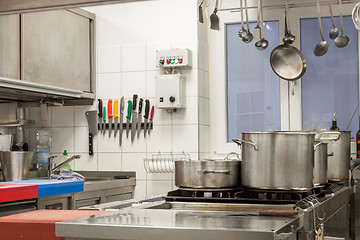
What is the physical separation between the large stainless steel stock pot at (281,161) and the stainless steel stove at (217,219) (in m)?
0.06

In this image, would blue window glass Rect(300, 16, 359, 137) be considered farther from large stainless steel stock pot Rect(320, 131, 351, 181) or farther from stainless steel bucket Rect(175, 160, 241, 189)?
stainless steel bucket Rect(175, 160, 241, 189)

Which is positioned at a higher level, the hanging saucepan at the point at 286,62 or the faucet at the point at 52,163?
the hanging saucepan at the point at 286,62

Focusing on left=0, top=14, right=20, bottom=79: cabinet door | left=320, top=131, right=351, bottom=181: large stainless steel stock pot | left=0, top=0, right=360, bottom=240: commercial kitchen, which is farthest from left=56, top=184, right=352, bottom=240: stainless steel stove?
left=0, top=14, right=20, bottom=79: cabinet door

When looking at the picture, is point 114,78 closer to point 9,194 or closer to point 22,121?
point 22,121

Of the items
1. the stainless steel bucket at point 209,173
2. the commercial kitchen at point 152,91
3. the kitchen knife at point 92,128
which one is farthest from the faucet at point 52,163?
the stainless steel bucket at point 209,173

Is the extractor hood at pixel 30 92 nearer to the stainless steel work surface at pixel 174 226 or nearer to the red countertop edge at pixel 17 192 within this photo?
the red countertop edge at pixel 17 192

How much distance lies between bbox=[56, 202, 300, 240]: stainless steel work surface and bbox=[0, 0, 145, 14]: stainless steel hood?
0.57 metres

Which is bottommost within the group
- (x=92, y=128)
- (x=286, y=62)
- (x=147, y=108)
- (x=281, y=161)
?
(x=281, y=161)

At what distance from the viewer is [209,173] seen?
81.7 inches

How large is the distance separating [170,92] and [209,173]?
1935mm

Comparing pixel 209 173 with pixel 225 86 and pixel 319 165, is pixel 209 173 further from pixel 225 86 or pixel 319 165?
pixel 225 86

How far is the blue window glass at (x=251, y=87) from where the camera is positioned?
13.7ft

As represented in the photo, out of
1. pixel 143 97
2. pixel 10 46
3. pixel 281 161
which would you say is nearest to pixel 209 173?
pixel 281 161

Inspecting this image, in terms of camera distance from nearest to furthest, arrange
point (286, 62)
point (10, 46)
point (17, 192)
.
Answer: point (17, 192) < point (286, 62) < point (10, 46)
